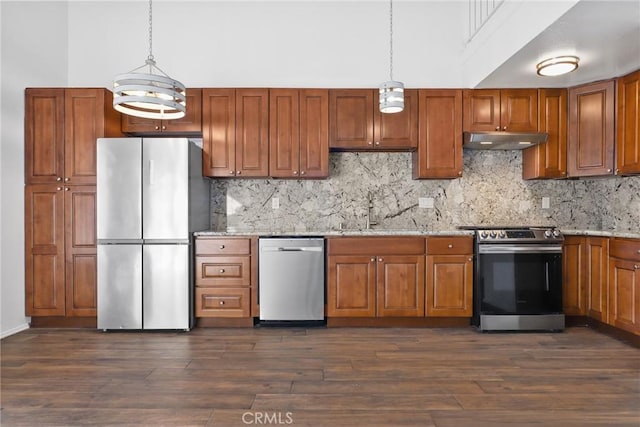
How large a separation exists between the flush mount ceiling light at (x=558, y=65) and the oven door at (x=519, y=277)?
1527mm

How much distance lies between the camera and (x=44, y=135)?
384 cm

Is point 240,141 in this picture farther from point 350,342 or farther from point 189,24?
point 350,342

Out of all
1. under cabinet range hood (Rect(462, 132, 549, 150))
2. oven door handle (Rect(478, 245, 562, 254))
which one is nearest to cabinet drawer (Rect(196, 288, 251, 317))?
oven door handle (Rect(478, 245, 562, 254))

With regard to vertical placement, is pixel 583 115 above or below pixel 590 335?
above

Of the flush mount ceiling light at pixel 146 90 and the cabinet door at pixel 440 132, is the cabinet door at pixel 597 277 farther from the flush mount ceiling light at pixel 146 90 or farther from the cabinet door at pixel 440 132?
the flush mount ceiling light at pixel 146 90

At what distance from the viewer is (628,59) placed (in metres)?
3.29

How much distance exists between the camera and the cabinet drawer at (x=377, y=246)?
384 cm

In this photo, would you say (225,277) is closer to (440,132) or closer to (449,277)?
(449,277)

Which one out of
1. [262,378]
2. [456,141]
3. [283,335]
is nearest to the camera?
[262,378]

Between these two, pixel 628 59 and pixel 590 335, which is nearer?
pixel 628 59

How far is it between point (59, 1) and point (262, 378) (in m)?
4.42

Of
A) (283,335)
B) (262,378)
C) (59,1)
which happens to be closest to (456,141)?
(283,335)

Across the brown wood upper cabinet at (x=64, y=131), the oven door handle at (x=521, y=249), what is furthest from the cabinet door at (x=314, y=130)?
the brown wood upper cabinet at (x=64, y=131)

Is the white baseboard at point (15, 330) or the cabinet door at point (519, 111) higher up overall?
the cabinet door at point (519, 111)
